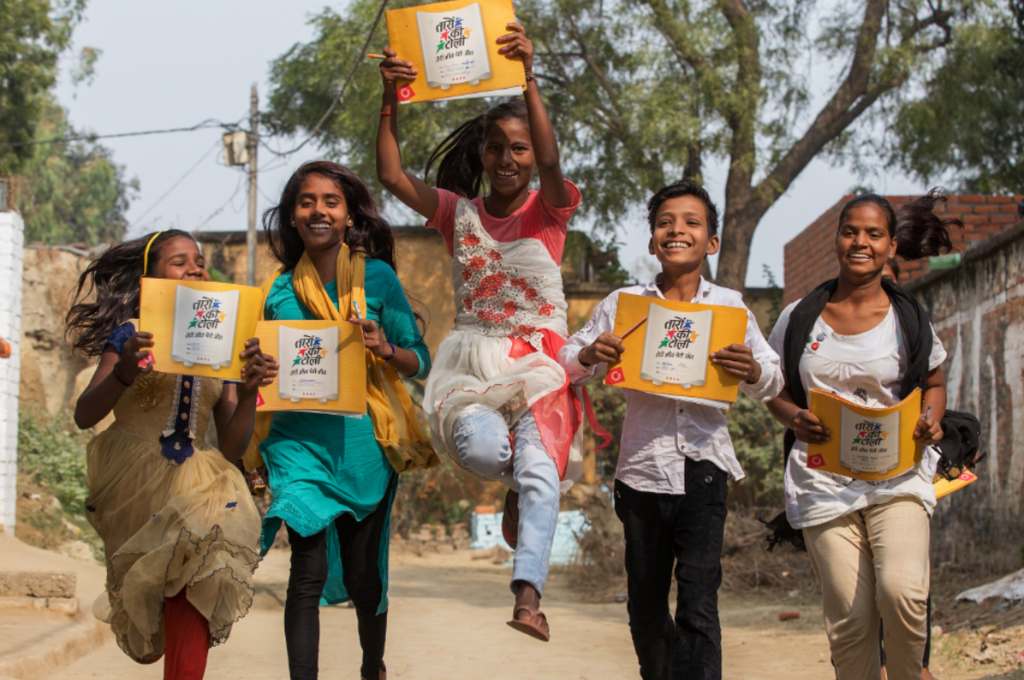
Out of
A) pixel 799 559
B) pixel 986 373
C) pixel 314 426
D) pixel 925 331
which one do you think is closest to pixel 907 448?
pixel 925 331

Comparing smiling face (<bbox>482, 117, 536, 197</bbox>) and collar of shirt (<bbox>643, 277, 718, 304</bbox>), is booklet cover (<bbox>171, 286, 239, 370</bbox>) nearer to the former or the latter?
smiling face (<bbox>482, 117, 536, 197</bbox>)

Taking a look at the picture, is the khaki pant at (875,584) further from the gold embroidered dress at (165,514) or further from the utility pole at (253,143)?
the utility pole at (253,143)

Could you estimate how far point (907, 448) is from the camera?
5328 mm

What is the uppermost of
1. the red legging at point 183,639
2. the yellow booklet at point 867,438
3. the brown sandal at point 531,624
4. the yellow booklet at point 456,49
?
the yellow booklet at point 456,49

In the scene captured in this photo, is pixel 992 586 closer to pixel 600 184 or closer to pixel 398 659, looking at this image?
pixel 398 659

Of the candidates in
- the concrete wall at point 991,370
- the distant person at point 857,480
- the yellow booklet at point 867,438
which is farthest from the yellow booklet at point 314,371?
the concrete wall at point 991,370

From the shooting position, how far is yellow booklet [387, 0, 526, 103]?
5.65m

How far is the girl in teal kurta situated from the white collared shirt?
718mm

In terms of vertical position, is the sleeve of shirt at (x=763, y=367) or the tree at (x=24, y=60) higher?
the tree at (x=24, y=60)

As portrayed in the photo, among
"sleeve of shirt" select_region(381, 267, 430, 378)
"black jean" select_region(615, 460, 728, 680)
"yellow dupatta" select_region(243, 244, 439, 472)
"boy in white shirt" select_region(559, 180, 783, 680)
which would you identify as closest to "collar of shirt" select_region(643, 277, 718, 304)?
"boy in white shirt" select_region(559, 180, 783, 680)

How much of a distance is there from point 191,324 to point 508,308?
4.05ft

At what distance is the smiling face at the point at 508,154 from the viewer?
19.1 ft

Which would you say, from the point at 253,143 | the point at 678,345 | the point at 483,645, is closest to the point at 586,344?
the point at 678,345

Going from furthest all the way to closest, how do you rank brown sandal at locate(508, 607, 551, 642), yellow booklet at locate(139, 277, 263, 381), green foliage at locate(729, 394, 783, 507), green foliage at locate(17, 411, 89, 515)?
green foliage at locate(729, 394, 783, 507) → green foliage at locate(17, 411, 89, 515) → yellow booklet at locate(139, 277, 263, 381) → brown sandal at locate(508, 607, 551, 642)
